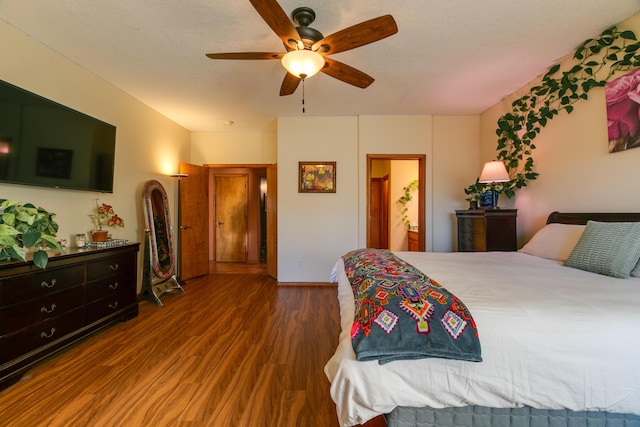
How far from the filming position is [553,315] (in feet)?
3.47

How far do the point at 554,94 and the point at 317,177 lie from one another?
2.82 metres

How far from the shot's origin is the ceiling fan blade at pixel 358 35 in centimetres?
152

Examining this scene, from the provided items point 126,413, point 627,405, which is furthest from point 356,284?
point 126,413

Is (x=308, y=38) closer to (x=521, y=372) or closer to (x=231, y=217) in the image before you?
(x=521, y=372)

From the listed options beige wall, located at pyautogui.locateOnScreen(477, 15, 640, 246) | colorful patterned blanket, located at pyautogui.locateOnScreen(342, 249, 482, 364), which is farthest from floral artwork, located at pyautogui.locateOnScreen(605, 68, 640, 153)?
colorful patterned blanket, located at pyautogui.locateOnScreen(342, 249, 482, 364)

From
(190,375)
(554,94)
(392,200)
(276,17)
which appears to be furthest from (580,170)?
(190,375)

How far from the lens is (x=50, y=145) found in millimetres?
2232

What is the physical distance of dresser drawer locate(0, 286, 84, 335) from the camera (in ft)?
5.52

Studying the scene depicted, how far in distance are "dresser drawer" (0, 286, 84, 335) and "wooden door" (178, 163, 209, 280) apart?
82.9 inches

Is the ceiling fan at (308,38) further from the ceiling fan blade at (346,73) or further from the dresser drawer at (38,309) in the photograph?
the dresser drawer at (38,309)

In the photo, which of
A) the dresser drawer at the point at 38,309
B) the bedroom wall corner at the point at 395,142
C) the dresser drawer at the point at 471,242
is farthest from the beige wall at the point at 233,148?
the dresser drawer at the point at 471,242

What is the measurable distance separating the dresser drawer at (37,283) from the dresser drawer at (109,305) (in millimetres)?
288

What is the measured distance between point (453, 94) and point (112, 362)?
431 centimetres

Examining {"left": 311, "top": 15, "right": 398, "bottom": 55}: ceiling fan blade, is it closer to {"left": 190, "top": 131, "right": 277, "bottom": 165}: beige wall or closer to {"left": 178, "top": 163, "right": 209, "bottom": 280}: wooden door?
{"left": 190, "top": 131, "right": 277, "bottom": 165}: beige wall
